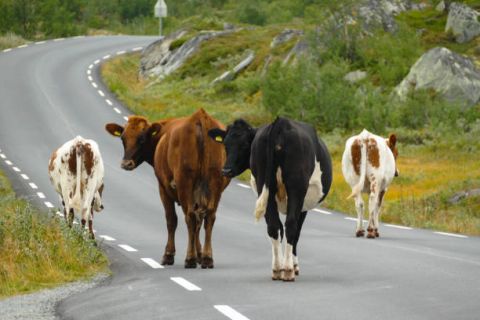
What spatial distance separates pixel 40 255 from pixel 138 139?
2401 mm

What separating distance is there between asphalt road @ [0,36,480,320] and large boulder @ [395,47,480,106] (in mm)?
11981

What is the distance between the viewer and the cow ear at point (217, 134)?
44.0 ft

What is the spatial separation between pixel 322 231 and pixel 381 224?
2034mm

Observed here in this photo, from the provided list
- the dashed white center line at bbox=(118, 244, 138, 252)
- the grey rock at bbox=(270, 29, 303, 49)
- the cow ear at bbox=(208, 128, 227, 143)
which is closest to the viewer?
the cow ear at bbox=(208, 128, 227, 143)

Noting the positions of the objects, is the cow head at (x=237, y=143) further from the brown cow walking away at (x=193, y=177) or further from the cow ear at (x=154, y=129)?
the cow ear at (x=154, y=129)

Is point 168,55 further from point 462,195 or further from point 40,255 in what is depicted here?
point 40,255

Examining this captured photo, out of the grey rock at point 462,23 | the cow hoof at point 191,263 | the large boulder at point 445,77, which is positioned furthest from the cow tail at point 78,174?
the grey rock at point 462,23

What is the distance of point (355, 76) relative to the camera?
161 feet

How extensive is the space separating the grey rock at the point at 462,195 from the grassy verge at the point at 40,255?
11917 millimetres

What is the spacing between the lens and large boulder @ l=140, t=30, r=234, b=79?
63938 mm

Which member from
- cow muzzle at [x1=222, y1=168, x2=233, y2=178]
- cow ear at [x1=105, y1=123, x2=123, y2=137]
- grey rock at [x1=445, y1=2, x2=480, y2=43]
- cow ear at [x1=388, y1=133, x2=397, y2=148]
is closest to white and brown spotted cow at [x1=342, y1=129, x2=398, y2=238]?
cow ear at [x1=388, y1=133, x2=397, y2=148]

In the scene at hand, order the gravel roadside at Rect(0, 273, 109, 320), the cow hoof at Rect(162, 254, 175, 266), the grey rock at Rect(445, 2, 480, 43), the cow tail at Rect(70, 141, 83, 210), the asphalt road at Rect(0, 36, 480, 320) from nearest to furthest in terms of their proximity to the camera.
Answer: the asphalt road at Rect(0, 36, 480, 320)
the gravel roadside at Rect(0, 273, 109, 320)
the cow hoof at Rect(162, 254, 175, 266)
the cow tail at Rect(70, 141, 83, 210)
the grey rock at Rect(445, 2, 480, 43)

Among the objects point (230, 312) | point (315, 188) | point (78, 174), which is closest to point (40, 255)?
point (315, 188)

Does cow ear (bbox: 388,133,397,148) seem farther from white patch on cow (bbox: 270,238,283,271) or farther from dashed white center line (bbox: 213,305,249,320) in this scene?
dashed white center line (bbox: 213,305,249,320)
